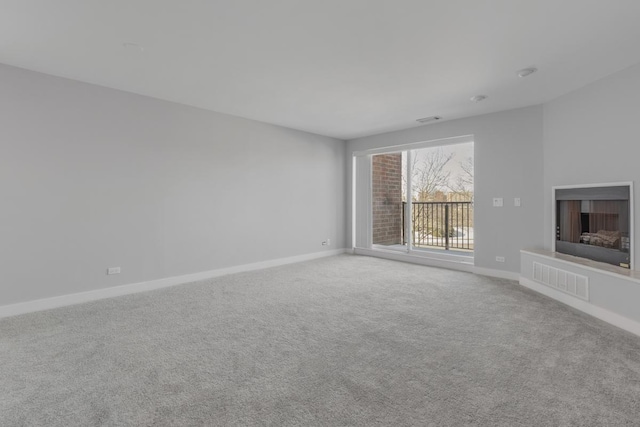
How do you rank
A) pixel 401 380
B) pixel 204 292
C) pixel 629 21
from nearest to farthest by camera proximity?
1. pixel 401 380
2. pixel 629 21
3. pixel 204 292

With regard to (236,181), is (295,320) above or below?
below

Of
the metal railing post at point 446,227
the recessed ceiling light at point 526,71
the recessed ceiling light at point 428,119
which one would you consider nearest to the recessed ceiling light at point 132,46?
the recessed ceiling light at point 526,71

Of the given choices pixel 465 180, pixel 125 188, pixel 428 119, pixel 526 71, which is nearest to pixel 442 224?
pixel 465 180

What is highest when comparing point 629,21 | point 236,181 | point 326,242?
point 629,21

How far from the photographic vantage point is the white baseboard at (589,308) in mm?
2689

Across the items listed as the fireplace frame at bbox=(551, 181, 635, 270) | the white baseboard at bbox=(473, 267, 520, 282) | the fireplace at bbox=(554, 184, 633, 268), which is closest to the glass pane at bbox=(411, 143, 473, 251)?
the white baseboard at bbox=(473, 267, 520, 282)

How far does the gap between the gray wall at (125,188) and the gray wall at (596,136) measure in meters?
3.89

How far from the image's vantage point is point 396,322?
9.51 feet

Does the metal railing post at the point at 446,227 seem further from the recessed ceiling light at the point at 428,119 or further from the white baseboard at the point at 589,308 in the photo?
the white baseboard at the point at 589,308

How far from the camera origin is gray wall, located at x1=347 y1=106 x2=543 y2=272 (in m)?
4.32

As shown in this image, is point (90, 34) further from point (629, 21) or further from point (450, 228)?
point (450, 228)

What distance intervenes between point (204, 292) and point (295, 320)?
4.92 feet

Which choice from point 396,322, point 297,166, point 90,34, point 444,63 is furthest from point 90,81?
point 396,322

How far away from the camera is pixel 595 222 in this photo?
3.46m
